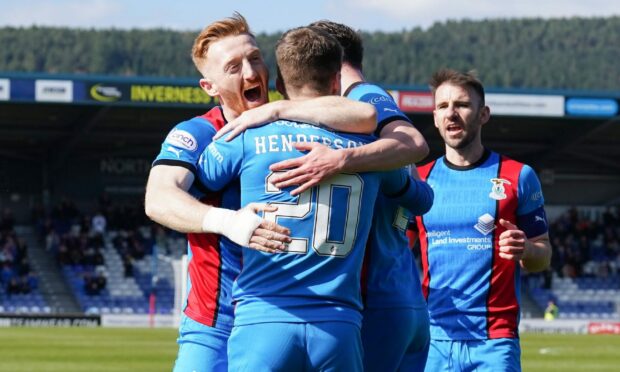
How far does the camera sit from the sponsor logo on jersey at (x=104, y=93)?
40.1 m

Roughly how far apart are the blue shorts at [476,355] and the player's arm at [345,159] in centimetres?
246

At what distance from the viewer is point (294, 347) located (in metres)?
4.59

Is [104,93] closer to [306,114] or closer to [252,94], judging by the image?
[252,94]

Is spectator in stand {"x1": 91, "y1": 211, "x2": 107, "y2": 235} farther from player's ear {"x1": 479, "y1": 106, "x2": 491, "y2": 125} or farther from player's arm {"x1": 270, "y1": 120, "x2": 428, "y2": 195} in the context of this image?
player's arm {"x1": 270, "y1": 120, "x2": 428, "y2": 195}

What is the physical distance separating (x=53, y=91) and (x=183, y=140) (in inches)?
1405

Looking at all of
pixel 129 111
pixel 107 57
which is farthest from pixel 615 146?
pixel 107 57

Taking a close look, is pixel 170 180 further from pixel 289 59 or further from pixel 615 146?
pixel 615 146

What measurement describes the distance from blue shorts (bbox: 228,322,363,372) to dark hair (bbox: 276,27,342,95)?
3.16 ft

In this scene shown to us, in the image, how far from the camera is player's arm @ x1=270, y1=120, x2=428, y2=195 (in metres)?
4.63

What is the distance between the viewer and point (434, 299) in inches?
292

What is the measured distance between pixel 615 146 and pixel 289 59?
154 ft

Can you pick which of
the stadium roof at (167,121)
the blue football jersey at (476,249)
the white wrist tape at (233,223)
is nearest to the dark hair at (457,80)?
the blue football jersey at (476,249)

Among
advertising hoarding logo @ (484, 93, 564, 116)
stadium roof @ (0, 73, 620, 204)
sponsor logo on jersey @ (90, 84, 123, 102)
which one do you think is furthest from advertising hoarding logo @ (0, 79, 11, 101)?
advertising hoarding logo @ (484, 93, 564, 116)

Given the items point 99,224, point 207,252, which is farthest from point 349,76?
point 99,224
